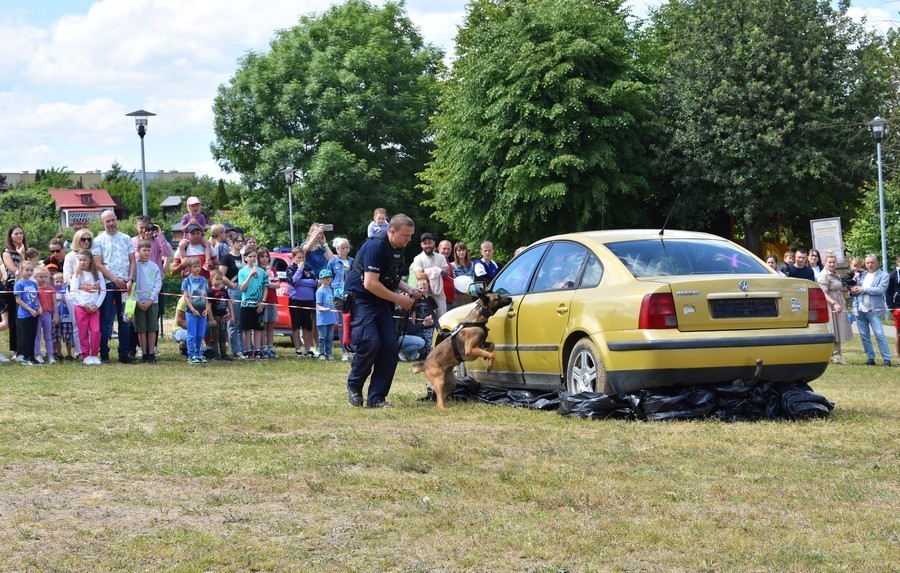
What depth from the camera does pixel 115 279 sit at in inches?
628

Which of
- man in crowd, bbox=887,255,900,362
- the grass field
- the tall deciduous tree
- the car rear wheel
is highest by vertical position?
the tall deciduous tree

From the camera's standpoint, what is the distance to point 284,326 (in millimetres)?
20844

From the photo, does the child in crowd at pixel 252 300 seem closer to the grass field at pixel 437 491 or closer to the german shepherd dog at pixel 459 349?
the grass field at pixel 437 491

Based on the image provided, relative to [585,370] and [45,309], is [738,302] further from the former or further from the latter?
[45,309]

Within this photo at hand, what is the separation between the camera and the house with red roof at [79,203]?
13900 cm

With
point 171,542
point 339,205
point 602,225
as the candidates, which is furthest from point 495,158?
point 171,542

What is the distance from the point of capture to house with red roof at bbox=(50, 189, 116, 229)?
139 meters

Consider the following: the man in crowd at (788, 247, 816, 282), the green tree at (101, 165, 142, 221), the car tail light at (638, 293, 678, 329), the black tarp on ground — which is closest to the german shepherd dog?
the black tarp on ground

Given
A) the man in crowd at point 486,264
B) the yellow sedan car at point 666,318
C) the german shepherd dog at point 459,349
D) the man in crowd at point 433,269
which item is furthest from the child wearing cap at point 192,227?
the yellow sedan car at point 666,318

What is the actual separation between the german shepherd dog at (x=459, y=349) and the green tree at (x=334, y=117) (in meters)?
45.1

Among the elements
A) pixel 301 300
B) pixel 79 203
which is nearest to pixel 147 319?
pixel 301 300

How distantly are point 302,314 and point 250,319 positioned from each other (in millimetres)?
1115

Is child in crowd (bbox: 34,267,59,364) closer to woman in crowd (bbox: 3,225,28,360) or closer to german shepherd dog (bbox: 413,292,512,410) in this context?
woman in crowd (bbox: 3,225,28,360)

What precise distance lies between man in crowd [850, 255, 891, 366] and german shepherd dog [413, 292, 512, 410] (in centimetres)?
987
